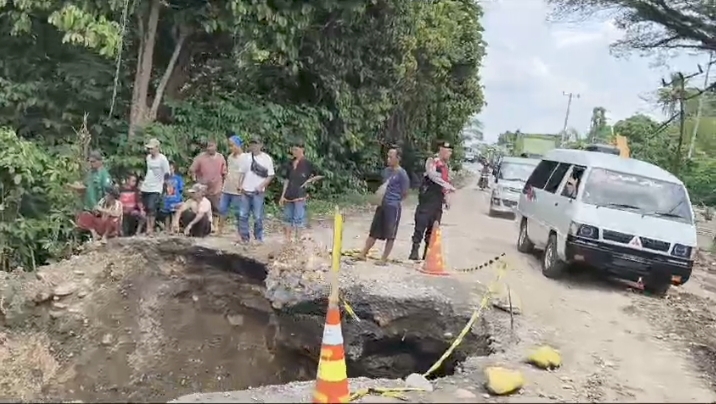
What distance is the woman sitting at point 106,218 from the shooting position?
10.5 metres

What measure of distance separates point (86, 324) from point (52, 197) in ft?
10.8

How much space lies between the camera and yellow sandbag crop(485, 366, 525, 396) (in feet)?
18.9

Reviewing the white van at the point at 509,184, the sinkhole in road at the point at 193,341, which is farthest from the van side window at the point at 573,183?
the white van at the point at 509,184

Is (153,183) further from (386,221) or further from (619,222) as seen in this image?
(619,222)

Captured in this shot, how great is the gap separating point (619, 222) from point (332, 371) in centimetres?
609

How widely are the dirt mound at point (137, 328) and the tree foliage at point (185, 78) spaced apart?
2.06 m

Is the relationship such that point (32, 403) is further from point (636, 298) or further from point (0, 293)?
point (636, 298)

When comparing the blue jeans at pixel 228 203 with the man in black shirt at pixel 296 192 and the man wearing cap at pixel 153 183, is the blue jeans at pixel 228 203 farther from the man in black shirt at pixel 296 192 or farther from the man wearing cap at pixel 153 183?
the man wearing cap at pixel 153 183

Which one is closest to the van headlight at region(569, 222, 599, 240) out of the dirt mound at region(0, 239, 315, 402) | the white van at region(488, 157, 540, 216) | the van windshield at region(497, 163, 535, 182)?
the dirt mound at region(0, 239, 315, 402)

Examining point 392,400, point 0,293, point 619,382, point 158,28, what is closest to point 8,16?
point 158,28

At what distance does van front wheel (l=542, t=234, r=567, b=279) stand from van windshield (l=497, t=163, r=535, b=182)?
961cm

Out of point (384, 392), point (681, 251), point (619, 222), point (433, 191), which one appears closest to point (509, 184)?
point (619, 222)

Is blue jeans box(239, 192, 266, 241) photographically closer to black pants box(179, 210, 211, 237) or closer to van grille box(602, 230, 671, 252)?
black pants box(179, 210, 211, 237)

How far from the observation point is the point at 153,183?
10.8 m
